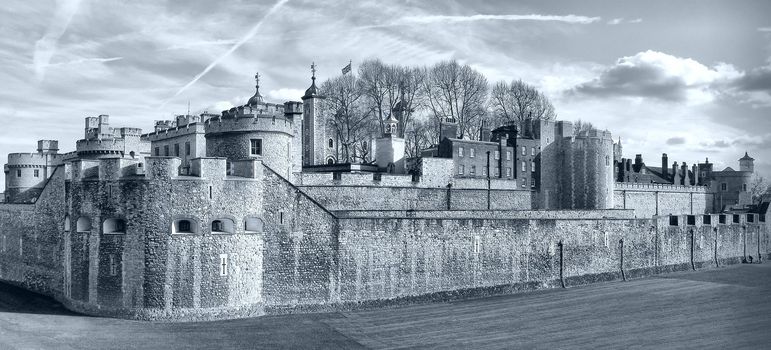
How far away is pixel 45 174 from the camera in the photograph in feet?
164

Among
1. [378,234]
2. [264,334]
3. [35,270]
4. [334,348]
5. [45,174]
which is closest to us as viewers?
[334,348]

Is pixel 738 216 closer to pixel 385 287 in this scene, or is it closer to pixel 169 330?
pixel 385 287

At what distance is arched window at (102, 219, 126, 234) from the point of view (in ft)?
92.0

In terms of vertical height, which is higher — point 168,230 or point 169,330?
point 168,230

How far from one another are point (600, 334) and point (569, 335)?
4.36 ft

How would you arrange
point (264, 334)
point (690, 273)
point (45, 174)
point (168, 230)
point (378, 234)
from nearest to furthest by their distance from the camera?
point (264, 334) < point (168, 230) < point (378, 234) < point (690, 273) < point (45, 174)

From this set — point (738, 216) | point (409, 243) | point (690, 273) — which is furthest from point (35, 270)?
point (738, 216)

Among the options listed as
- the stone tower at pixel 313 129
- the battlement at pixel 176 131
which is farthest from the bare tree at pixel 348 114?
the battlement at pixel 176 131

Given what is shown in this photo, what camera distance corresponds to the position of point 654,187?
67.1 m

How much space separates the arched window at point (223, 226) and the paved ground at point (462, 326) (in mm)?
4002

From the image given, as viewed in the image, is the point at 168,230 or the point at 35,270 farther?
the point at 35,270

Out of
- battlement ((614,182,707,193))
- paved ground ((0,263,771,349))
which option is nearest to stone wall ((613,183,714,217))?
battlement ((614,182,707,193))

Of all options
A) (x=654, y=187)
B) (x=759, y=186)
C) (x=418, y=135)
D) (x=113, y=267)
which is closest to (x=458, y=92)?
(x=418, y=135)

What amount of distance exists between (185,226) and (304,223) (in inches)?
208
